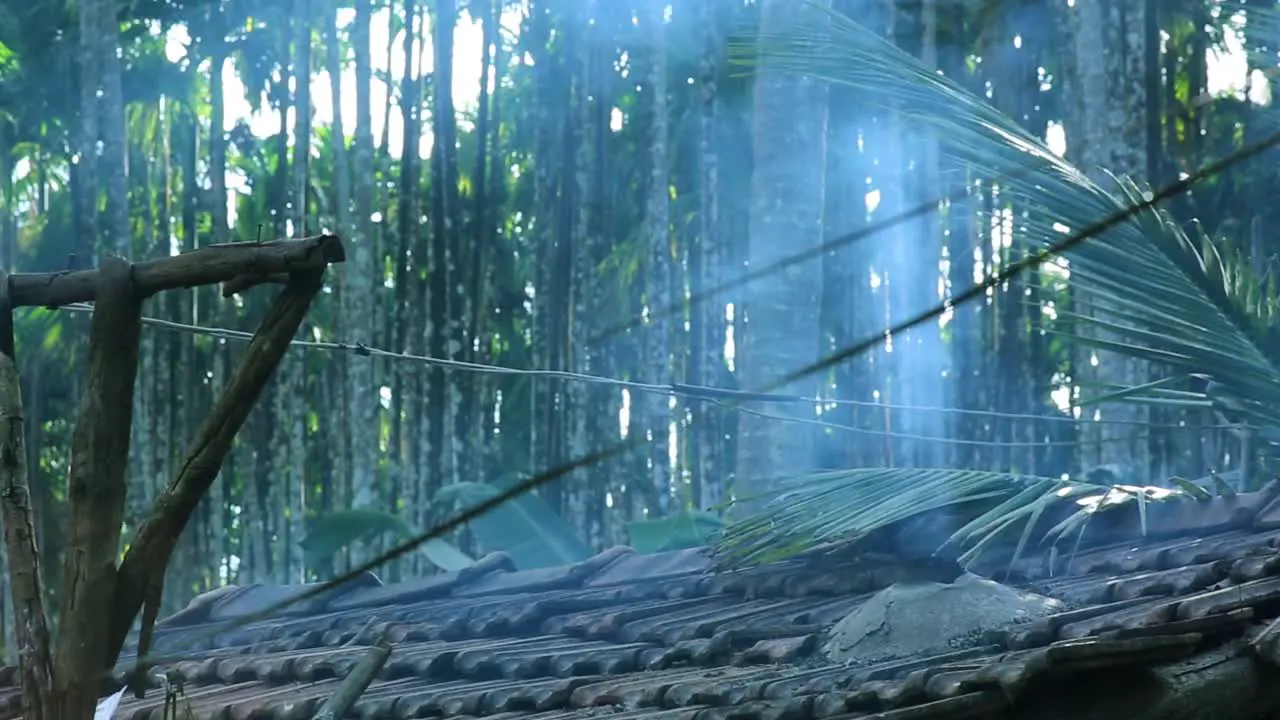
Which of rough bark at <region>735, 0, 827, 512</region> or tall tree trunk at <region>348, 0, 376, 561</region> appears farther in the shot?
tall tree trunk at <region>348, 0, 376, 561</region>

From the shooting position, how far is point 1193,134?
17125mm

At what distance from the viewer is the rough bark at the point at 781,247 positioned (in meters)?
9.51

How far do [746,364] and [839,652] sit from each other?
220 inches

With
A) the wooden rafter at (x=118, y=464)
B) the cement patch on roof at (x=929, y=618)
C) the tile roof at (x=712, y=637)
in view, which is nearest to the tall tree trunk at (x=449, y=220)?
the tile roof at (x=712, y=637)

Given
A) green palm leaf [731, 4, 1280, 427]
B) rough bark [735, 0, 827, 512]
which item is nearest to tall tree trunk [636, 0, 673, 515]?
rough bark [735, 0, 827, 512]

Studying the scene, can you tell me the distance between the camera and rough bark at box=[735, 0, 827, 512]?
9.51m

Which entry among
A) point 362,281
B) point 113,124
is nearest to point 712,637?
point 362,281

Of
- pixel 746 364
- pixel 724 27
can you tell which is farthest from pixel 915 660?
pixel 724 27

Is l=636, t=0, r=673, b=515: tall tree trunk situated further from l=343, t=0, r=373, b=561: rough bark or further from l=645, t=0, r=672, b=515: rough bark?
l=343, t=0, r=373, b=561: rough bark

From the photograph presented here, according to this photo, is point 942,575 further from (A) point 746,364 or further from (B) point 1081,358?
(B) point 1081,358

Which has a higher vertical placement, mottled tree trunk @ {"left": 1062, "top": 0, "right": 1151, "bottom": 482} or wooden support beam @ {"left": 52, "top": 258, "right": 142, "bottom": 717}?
mottled tree trunk @ {"left": 1062, "top": 0, "right": 1151, "bottom": 482}

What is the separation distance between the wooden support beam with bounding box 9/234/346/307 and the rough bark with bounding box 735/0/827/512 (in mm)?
6200

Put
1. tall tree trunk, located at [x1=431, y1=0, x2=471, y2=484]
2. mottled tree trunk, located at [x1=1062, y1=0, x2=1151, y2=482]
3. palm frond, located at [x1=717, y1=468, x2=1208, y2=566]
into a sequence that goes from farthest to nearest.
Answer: tall tree trunk, located at [x1=431, y1=0, x2=471, y2=484] → mottled tree trunk, located at [x1=1062, y1=0, x2=1151, y2=482] → palm frond, located at [x1=717, y1=468, x2=1208, y2=566]

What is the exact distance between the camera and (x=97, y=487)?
3.39 m
